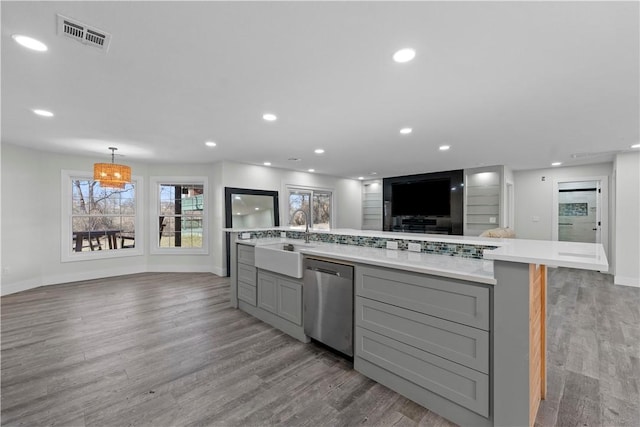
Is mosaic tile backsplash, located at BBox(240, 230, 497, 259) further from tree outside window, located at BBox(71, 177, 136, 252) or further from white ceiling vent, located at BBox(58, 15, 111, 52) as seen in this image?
tree outside window, located at BBox(71, 177, 136, 252)

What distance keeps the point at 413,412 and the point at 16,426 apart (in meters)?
2.43

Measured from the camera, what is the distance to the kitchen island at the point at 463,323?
4.65ft

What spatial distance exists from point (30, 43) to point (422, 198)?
7.57 metres

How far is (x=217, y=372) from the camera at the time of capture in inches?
86.0

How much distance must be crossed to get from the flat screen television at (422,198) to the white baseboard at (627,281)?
3187 mm

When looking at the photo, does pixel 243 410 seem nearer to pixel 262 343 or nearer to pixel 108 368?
pixel 262 343

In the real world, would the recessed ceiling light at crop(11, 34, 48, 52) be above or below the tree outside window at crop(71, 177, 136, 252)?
above

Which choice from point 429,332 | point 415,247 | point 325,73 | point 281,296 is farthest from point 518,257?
point 281,296

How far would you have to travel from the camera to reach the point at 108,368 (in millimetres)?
2236

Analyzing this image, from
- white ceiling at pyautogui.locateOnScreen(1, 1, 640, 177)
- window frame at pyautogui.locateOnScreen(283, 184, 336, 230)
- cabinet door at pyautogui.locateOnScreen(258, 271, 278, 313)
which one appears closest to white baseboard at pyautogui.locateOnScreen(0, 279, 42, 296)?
white ceiling at pyautogui.locateOnScreen(1, 1, 640, 177)

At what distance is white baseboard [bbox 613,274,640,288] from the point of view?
187 inches

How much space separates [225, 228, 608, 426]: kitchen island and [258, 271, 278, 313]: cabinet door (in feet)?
3.25

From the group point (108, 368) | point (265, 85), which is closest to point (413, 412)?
point (108, 368)

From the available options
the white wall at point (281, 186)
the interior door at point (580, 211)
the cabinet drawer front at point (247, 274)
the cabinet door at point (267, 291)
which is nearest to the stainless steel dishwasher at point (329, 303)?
the cabinet door at point (267, 291)
